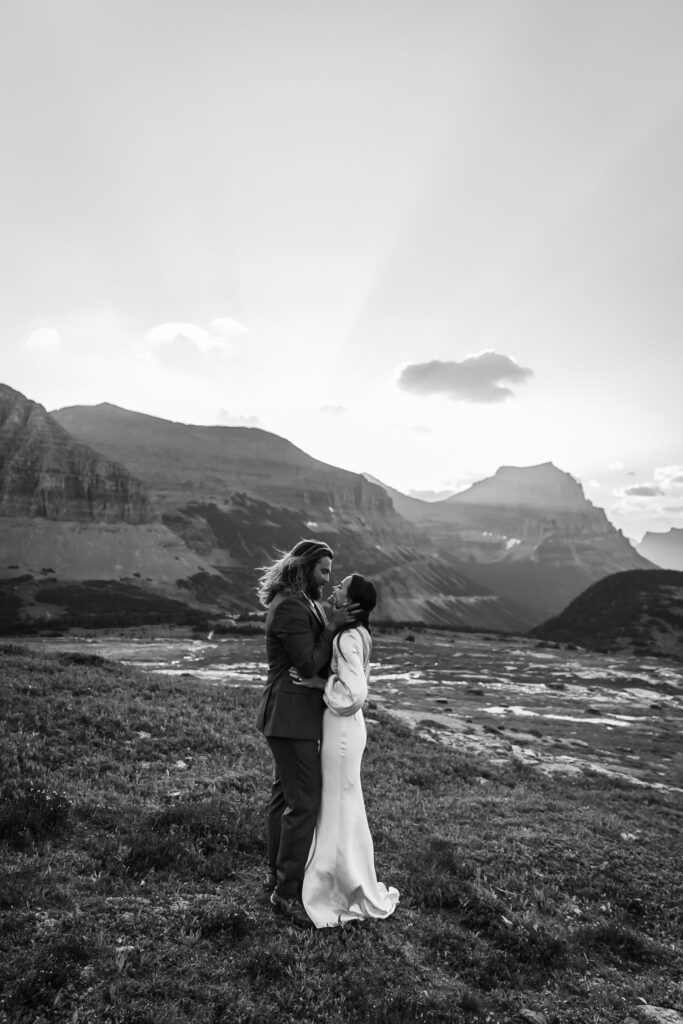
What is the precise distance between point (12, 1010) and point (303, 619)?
14.2 feet

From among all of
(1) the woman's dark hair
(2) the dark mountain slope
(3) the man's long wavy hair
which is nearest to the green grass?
(1) the woman's dark hair

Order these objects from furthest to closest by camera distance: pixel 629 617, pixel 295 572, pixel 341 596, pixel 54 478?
pixel 54 478 < pixel 629 617 < pixel 295 572 < pixel 341 596

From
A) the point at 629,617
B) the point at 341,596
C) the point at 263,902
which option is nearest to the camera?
the point at 263,902

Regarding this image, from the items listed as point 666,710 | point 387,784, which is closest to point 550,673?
point 666,710

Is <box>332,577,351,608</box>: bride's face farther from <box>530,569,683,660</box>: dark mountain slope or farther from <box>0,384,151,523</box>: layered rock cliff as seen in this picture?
<box>0,384,151,523</box>: layered rock cliff

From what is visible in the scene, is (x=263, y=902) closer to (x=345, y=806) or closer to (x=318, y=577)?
(x=345, y=806)

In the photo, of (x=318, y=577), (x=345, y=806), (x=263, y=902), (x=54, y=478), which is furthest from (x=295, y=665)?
(x=54, y=478)

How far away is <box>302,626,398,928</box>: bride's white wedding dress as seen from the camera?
7.00 metres

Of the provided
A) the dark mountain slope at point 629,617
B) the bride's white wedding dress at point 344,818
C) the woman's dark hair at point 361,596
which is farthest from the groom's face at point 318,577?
the dark mountain slope at point 629,617

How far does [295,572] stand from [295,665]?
1.24 meters

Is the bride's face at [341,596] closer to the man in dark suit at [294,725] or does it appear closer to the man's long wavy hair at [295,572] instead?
the man in dark suit at [294,725]

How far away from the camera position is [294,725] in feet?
23.2

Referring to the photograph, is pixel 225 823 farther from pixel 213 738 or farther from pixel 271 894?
pixel 213 738

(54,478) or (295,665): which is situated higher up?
(54,478)
